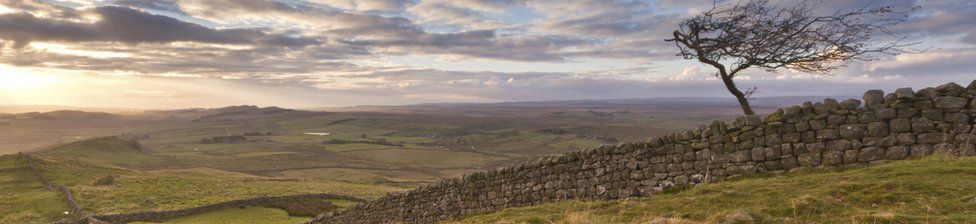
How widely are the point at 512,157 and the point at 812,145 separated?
119 metres

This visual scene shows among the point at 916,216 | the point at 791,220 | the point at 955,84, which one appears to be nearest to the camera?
the point at 916,216

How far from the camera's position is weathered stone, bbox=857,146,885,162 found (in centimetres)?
1044

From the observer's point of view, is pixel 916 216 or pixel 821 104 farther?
pixel 821 104

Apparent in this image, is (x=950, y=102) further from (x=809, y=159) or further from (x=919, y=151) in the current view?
(x=809, y=159)

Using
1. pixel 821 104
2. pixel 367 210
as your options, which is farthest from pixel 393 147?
pixel 821 104

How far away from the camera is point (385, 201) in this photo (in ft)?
64.5

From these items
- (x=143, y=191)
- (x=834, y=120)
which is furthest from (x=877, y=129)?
(x=143, y=191)

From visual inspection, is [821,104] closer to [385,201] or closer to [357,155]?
[385,201]

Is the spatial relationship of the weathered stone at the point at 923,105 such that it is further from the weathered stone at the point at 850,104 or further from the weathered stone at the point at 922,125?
the weathered stone at the point at 850,104

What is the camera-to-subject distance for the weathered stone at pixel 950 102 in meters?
9.88

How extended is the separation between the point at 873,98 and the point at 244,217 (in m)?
34.0

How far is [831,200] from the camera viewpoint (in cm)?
783

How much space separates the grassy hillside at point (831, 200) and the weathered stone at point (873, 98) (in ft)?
4.30

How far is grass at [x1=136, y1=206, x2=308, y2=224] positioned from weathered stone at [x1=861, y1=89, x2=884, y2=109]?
28.8 metres
